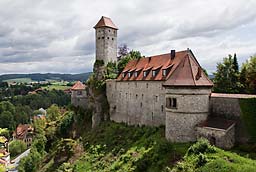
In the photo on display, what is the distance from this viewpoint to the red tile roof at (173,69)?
31.2m

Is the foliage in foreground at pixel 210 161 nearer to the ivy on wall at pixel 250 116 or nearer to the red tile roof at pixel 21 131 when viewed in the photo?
the ivy on wall at pixel 250 116

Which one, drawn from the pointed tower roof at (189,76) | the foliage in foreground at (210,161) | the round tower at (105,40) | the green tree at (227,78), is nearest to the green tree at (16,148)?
the round tower at (105,40)

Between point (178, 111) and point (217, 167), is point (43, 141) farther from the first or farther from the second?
point (217, 167)

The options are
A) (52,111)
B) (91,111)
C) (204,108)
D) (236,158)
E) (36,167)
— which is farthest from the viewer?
(52,111)

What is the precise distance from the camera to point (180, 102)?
102ft

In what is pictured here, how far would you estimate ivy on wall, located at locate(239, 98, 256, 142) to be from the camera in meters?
27.9

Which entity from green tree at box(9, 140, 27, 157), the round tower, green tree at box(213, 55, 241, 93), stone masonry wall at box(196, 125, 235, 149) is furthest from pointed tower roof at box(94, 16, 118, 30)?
green tree at box(9, 140, 27, 157)

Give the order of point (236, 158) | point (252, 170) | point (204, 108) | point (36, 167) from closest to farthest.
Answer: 1. point (252, 170)
2. point (236, 158)
3. point (204, 108)
4. point (36, 167)

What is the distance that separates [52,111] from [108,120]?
31.4 meters

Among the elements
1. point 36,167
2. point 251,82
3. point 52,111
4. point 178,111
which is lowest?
point 36,167

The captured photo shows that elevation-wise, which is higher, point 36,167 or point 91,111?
point 91,111

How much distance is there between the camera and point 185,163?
26406mm

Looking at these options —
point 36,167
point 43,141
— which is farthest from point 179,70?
point 43,141

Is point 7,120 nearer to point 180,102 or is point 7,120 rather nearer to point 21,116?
point 21,116
